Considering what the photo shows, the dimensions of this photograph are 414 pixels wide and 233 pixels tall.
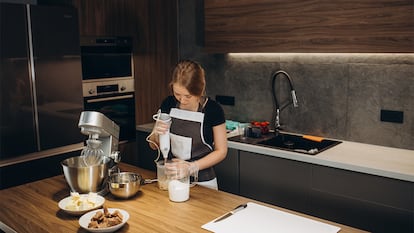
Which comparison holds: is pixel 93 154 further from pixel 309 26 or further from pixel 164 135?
pixel 309 26

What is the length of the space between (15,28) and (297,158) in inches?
80.6

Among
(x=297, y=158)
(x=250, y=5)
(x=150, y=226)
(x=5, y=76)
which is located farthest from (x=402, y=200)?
(x=5, y=76)

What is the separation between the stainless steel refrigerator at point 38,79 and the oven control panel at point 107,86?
13 centimetres

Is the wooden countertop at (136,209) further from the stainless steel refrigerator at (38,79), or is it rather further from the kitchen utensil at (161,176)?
the stainless steel refrigerator at (38,79)

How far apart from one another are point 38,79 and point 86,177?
1.30 metres

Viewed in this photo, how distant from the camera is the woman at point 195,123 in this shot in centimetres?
222

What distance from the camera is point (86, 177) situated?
1.90 metres

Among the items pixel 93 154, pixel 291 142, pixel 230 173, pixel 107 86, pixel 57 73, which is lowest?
pixel 230 173

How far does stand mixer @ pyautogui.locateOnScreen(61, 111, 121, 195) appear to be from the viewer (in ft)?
6.19

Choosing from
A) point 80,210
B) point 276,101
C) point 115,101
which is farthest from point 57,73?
point 276,101

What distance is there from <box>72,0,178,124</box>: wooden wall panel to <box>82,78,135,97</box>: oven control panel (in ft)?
0.36

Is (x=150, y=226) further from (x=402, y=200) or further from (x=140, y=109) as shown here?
(x=140, y=109)

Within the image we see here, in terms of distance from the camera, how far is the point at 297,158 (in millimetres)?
2732

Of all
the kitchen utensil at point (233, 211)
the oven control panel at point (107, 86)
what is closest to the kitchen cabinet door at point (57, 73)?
the oven control panel at point (107, 86)
